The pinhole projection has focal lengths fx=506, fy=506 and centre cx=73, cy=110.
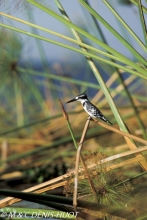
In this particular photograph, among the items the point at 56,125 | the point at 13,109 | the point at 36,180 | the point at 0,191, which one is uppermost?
the point at 13,109

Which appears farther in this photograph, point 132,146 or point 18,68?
point 18,68

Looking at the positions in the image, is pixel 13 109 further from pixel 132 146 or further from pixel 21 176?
pixel 132 146

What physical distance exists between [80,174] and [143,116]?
1.67 m

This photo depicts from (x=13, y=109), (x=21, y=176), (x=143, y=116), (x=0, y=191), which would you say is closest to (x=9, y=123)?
(x=13, y=109)

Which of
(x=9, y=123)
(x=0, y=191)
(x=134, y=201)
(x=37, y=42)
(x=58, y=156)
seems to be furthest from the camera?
(x=9, y=123)

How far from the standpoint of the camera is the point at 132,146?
0.90 meters

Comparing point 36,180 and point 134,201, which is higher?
point 36,180

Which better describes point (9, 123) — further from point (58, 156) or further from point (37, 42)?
point (37, 42)

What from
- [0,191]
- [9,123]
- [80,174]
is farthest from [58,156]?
[0,191]

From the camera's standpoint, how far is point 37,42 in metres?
2.13

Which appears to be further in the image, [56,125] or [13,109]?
[13,109]

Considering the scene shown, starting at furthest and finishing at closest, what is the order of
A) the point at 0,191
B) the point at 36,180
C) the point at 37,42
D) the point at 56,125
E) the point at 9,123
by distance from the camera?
1. the point at 9,123
2. the point at 56,125
3. the point at 36,180
4. the point at 37,42
5. the point at 0,191

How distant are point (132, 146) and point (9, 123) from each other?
225cm

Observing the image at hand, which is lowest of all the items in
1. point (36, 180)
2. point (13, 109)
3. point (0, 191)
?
point (0, 191)
